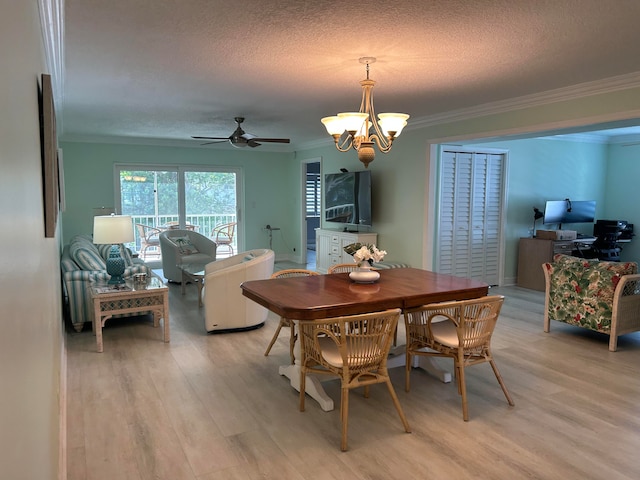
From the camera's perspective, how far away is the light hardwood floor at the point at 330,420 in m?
2.39

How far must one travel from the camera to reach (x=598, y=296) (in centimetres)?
431

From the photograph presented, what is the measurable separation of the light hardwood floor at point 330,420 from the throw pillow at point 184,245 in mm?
2897

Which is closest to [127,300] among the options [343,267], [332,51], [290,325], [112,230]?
[112,230]

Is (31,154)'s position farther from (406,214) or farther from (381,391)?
(406,214)

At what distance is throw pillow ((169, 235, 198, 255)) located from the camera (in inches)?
277

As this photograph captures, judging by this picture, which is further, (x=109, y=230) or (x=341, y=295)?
(x=109, y=230)

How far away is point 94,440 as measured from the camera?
8.60 feet

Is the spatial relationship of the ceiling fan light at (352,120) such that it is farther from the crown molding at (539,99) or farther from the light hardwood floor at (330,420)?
the crown molding at (539,99)

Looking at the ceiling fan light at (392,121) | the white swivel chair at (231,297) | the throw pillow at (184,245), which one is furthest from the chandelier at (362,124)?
the throw pillow at (184,245)

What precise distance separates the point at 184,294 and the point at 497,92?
4.48 m

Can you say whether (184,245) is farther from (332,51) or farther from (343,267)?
(332,51)

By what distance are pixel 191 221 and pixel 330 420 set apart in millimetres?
6799

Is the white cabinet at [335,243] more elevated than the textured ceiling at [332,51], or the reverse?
the textured ceiling at [332,51]

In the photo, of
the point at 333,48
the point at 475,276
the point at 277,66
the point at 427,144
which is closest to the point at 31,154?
the point at 333,48
